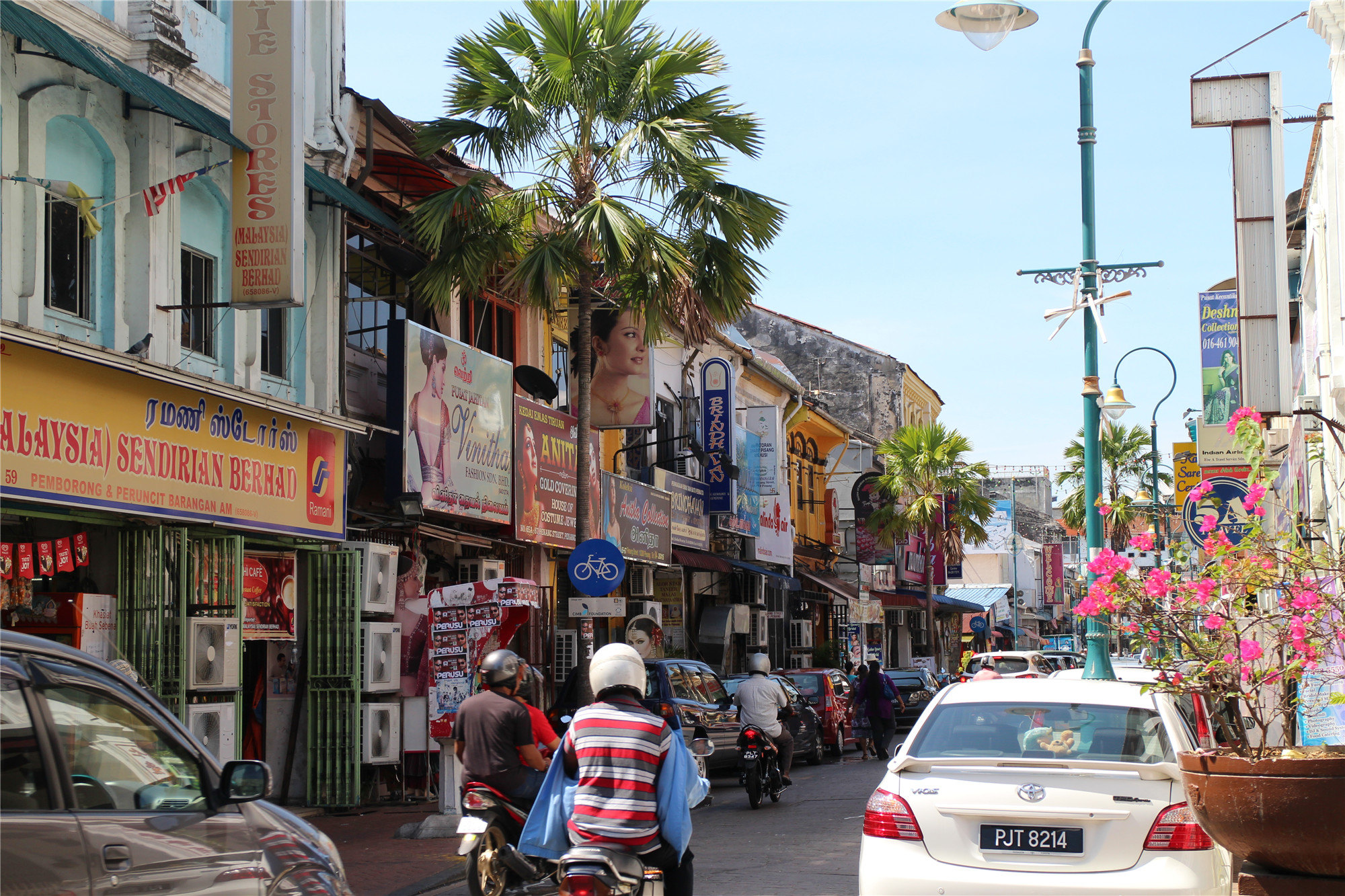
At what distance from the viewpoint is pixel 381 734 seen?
1554cm

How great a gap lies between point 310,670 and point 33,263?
5.95 meters

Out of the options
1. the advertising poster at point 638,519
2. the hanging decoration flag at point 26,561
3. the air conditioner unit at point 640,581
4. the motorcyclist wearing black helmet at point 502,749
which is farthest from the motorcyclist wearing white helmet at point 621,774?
the air conditioner unit at point 640,581

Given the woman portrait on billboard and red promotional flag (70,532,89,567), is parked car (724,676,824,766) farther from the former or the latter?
red promotional flag (70,532,89,567)

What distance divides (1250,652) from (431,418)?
40.9 feet

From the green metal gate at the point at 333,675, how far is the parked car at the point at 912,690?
16.7 metres

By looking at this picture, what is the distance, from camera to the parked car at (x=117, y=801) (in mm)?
3979

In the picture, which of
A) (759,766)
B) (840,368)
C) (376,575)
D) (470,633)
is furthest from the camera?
(840,368)

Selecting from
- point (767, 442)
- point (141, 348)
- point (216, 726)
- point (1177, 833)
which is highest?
point (767, 442)

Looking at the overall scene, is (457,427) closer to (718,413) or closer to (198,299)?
(198,299)

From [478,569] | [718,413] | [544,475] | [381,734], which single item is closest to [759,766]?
[381,734]

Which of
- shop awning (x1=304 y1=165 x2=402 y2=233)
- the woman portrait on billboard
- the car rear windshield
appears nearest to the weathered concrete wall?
the woman portrait on billboard

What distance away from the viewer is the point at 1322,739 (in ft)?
40.9

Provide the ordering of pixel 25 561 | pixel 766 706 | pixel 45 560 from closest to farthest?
pixel 25 561, pixel 45 560, pixel 766 706

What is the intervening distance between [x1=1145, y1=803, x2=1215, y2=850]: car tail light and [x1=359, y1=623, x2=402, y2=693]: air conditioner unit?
1084 centimetres
